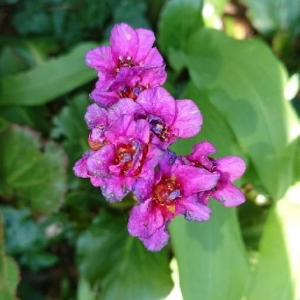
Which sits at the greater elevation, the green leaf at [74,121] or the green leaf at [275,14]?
the green leaf at [275,14]

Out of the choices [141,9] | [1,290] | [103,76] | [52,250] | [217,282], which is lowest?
[52,250]

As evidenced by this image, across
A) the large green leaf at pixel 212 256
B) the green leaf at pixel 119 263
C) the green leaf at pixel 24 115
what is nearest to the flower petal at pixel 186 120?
the large green leaf at pixel 212 256

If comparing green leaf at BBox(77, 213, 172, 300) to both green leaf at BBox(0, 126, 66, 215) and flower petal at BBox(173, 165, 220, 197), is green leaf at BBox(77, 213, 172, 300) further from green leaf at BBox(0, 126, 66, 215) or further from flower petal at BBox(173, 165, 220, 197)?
flower petal at BBox(173, 165, 220, 197)

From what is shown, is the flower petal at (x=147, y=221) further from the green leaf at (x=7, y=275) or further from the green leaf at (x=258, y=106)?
the green leaf at (x=7, y=275)

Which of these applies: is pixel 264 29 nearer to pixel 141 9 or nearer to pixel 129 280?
pixel 141 9

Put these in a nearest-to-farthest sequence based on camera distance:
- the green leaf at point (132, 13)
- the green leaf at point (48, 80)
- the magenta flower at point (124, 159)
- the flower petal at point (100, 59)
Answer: the magenta flower at point (124, 159) → the flower petal at point (100, 59) → the green leaf at point (48, 80) → the green leaf at point (132, 13)

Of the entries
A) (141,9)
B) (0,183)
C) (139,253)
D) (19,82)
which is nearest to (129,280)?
(139,253)
